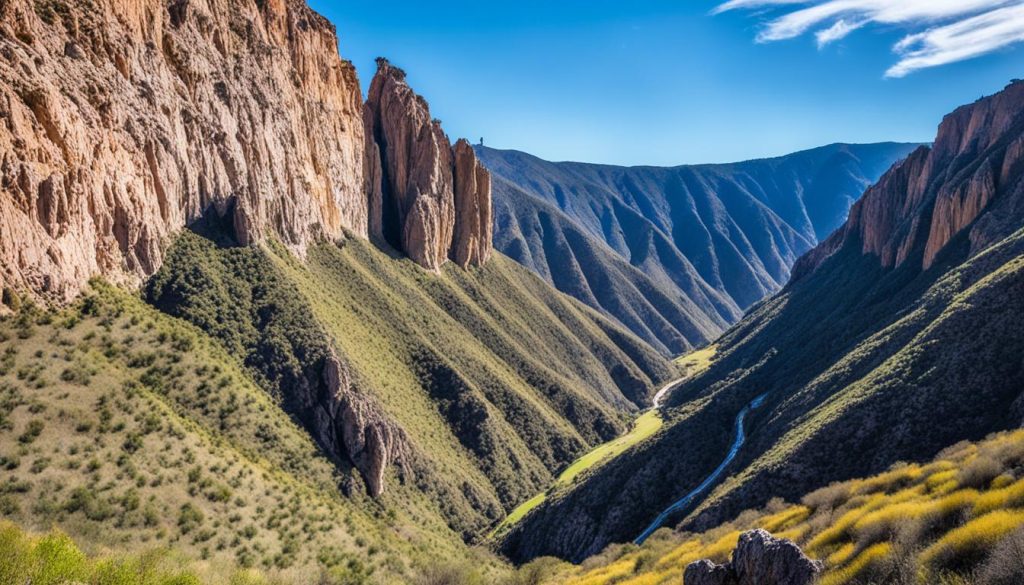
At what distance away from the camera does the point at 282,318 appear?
58.5m

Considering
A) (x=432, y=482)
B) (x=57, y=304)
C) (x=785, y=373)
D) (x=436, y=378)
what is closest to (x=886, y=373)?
(x=785, y=373)

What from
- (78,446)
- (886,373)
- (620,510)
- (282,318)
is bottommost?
(620,510)

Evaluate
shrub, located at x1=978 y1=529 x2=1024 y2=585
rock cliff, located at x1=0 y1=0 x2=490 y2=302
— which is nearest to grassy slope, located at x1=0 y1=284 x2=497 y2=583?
rock cliff, located at x1=0 y1=0 x2=490 y2=302

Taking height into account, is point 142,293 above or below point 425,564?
above

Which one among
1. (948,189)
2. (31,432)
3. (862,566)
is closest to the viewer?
(862,566)

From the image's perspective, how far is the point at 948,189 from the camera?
269ft

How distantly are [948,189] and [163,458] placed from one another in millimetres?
100414

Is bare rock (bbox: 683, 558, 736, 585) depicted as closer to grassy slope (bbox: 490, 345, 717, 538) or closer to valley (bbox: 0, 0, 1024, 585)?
valley (bbox: 0, 0, 1024, 585)

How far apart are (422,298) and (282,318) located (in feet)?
112

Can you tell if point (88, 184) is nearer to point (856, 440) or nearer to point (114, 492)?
point (114, 492)

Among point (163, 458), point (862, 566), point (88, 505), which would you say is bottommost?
point (862, 566)

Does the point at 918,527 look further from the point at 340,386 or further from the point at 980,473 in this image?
the point at 340,386

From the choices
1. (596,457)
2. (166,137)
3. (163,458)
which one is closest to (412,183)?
(166,137)

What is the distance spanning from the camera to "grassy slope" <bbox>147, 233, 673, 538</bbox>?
55.3m
